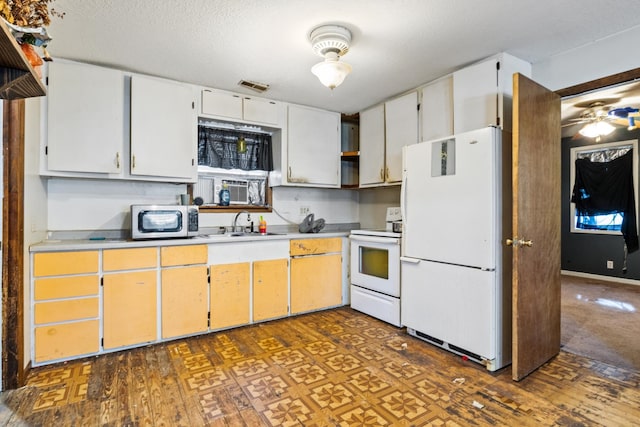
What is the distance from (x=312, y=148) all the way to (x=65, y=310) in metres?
2.76

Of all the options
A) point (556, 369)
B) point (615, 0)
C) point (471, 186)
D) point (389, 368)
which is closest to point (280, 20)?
point (471, 186)

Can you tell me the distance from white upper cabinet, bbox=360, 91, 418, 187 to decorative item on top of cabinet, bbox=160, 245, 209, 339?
6.69 ft

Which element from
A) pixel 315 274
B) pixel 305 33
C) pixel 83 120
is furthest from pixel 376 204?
pixel 83 120

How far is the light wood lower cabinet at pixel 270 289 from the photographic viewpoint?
3227 millimetres

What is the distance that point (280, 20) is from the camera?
2143 millimetres

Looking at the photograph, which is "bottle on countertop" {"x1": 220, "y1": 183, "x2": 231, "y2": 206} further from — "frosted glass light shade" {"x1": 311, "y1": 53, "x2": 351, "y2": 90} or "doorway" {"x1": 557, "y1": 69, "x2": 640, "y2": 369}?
"doorway" {"x1": 557, "y1": 69, "x2": 640, "y2": 369}

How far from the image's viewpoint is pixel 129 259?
103 inches

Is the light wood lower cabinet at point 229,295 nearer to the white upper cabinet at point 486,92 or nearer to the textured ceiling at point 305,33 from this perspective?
the textured ceiling at point 305,33

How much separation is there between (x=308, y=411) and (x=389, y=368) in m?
0.75

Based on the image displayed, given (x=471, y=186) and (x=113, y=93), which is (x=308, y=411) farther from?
(x=113, y=93)

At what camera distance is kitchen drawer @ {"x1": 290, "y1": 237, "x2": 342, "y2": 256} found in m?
3.47

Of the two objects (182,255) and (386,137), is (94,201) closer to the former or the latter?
(182,255)

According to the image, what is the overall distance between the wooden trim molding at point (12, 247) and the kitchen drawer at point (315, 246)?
213cm

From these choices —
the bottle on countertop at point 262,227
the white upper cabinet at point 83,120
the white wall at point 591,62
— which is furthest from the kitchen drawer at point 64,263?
the white wall at point 591,62
